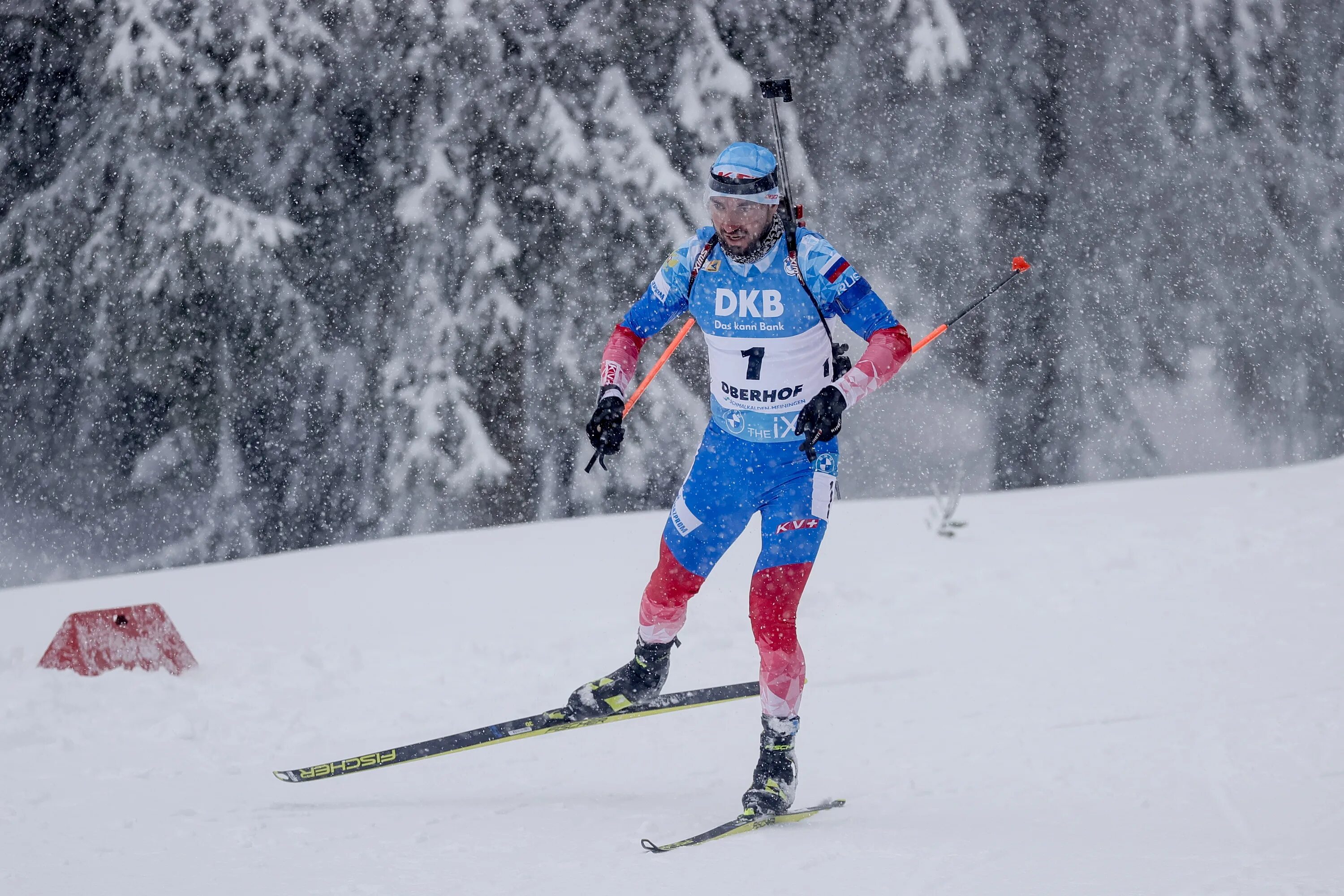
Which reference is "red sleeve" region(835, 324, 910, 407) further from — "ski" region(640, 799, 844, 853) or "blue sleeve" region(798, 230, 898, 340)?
"ski" region(640, 799, 844, 853)

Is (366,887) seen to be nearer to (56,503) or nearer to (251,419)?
(251,419)

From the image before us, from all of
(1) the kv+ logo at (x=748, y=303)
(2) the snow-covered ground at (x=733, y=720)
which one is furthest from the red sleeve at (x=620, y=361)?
(2) the snow-covered ground at (x=733, y=720)

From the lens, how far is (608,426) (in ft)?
15.4

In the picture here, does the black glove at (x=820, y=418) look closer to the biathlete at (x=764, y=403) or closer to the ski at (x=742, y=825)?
the biathlete at (x=764, y=403)

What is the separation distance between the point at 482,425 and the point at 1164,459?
1057cm

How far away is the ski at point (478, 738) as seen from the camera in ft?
15.9

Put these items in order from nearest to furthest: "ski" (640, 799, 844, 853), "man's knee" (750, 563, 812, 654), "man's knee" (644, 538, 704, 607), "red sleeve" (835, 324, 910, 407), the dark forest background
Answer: "ski" (640, 799, 844, 853), "red sleeve" (835, 324, 910, 407), "man's knee" (750, 563, 812, 654), "man's knee" (644, 538, 704, 607), the dark forest background

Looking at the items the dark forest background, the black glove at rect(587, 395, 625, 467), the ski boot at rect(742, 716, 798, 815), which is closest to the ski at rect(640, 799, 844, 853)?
the ski boot at rect(742, 716, 798, 815)

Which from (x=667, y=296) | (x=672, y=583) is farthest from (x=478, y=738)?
(x=667, y=296)

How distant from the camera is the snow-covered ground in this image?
3.85m

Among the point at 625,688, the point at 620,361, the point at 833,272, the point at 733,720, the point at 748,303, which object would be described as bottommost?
the point at 733,720

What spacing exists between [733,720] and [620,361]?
208 cm

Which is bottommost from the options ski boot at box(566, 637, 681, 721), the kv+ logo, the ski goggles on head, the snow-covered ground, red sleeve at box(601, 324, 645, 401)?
the snow-covered ground

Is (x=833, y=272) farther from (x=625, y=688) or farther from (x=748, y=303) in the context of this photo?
(x=625, y=688)
